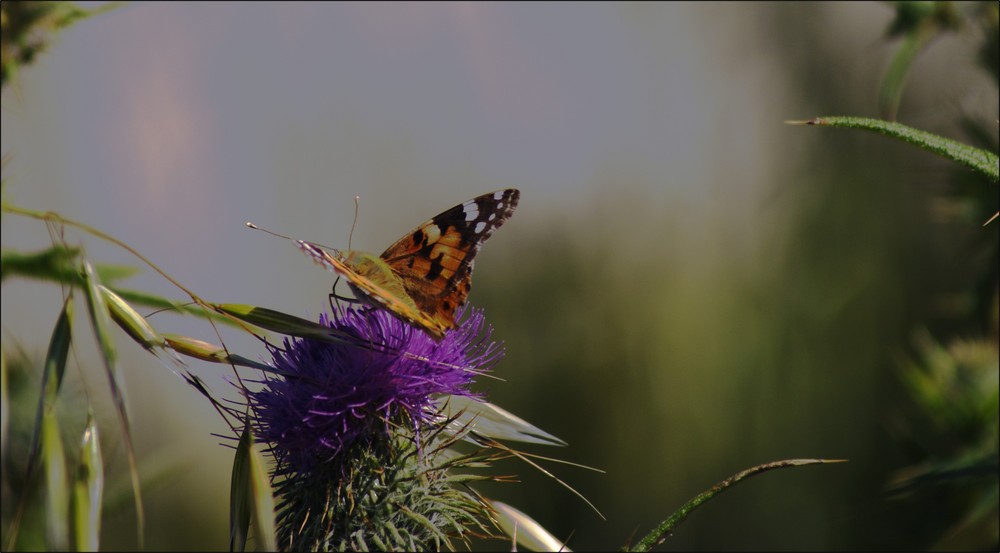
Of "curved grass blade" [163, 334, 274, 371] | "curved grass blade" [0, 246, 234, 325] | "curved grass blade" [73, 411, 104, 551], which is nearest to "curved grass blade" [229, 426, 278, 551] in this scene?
"curved grass blade" [163, 334, 274, 371]

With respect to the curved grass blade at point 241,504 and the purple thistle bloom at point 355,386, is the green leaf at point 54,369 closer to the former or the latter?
the curved grass blade at point 241,504

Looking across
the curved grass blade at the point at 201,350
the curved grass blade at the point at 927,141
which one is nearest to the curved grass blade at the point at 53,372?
the curved grass blade at the point at 201,350

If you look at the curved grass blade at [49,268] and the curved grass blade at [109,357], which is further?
the curved grass blade at [49,268]

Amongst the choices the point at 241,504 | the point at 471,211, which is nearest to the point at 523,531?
the point at 241,504

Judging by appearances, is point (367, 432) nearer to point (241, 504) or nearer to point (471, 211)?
point (241, 504)

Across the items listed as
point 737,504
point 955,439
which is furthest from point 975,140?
point 737,504

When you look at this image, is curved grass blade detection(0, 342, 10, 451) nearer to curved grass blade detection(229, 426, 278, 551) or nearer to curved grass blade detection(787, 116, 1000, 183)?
curved grass blade detection(229, 426, 278, 551)
